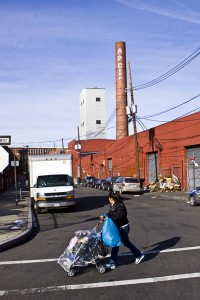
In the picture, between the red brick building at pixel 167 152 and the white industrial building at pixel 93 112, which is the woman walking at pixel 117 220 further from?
the white industrial building at pixel 93 112

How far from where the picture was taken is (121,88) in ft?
201

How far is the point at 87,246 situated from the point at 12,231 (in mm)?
5351

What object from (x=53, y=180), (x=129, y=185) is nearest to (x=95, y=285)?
(x=53, y=180)

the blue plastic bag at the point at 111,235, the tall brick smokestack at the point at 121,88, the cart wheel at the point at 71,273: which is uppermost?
the tall brick smokestack at the point at 121,88

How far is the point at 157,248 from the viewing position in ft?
32.7

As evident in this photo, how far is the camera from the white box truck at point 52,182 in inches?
790

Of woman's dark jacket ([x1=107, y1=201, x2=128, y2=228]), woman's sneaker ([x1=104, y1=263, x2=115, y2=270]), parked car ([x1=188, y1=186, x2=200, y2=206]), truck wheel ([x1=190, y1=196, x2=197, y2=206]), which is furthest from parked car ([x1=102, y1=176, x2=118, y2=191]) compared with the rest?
woman's sneaker ([x1=104, y1=263, x2=115, y2=270])

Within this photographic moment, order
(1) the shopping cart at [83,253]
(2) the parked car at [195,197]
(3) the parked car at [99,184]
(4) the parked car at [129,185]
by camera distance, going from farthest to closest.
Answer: (3) the parked car at [99,184] → (4) the parked car at [129,185] → (2) the parked car at [195,197] → (1) the shopping cart at [83,253]

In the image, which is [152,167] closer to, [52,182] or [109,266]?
[52,182]

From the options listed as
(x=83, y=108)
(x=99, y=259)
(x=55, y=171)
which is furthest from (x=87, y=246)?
(x=83, y=108)

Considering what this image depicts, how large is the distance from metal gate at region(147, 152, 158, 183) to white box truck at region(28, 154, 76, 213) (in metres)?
21.3

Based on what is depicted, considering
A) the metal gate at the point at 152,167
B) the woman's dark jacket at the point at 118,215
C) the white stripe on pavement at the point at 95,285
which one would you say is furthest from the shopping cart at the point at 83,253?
the metal gate at the point at 152,167

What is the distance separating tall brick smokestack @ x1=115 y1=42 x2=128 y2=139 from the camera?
200ft

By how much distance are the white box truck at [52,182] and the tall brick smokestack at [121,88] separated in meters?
38.0
